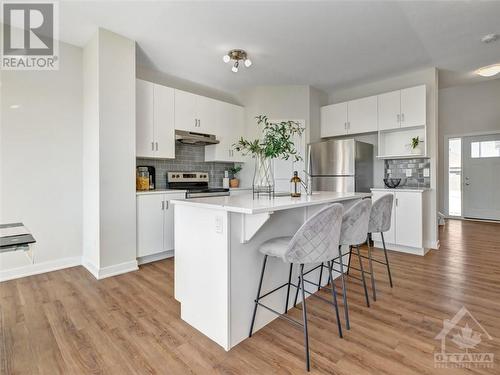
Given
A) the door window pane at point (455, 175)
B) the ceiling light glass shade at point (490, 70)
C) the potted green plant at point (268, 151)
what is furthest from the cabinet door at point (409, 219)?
the door window pane at point (455, 175)

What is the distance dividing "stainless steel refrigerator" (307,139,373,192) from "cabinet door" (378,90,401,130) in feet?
1.47

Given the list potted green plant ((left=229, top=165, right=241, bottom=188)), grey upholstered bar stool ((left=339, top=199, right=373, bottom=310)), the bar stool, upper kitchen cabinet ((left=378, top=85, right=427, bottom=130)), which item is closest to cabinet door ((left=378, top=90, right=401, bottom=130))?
upper kitchen cabinet ((left=378, top=85, right=427, bottom=130))

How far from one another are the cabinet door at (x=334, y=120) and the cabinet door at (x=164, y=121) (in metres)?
2.73

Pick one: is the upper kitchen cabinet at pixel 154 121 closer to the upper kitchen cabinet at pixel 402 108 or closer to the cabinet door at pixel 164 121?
the cabinet door at pixel 164 121

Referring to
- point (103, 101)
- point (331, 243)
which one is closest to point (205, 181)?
point (103, 101)

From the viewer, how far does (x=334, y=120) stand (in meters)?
4.76

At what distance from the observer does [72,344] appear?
171 centimetres

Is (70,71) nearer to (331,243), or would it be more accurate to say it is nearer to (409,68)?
(331,243)

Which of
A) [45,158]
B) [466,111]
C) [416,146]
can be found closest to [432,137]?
[416,146]

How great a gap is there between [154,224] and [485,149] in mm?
6992

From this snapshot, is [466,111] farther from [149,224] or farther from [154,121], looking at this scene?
[149,224]

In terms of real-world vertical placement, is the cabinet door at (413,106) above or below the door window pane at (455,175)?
above

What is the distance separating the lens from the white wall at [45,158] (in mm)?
2754

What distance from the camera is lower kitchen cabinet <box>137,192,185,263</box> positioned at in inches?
126
